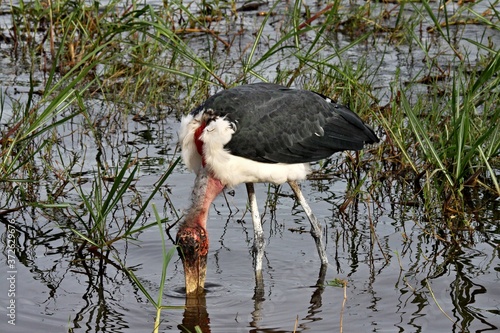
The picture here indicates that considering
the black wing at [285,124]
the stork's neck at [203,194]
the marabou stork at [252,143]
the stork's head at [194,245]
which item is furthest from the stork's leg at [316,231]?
the stork's head at [194,245]

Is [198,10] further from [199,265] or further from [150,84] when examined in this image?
[199,265]

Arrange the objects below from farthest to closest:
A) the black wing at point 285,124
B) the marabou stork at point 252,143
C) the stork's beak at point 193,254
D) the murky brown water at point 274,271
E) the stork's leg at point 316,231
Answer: the stork's leg at point 316,231 → the black wing at point 285,124 → the marabou stork at point 252,143 → the stork's beak at point 193,254 → the murky brown water at point 274,271

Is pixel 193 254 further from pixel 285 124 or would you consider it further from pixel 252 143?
pixel 285 124

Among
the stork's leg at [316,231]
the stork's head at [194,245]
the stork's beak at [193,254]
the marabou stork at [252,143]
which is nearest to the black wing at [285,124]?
the marabou stork at [252,143]

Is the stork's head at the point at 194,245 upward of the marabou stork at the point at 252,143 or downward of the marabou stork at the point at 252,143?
downward

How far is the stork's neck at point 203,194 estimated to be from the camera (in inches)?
194

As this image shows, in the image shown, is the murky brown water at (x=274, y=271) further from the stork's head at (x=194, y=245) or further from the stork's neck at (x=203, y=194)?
the stork's neck at (x=203, y=194)

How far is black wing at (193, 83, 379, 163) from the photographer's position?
503 cm

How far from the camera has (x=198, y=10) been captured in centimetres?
935

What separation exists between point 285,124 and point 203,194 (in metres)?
0.59

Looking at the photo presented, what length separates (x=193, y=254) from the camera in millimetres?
4746

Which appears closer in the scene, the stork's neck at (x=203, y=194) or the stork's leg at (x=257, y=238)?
the stork's neck at (x=203, y=194)

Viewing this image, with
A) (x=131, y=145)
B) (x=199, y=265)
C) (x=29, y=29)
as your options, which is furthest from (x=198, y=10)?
(x=199, y=265)

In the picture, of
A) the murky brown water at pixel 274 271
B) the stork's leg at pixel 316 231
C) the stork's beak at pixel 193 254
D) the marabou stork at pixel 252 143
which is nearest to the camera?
the murky brown water at pixel 274 271
